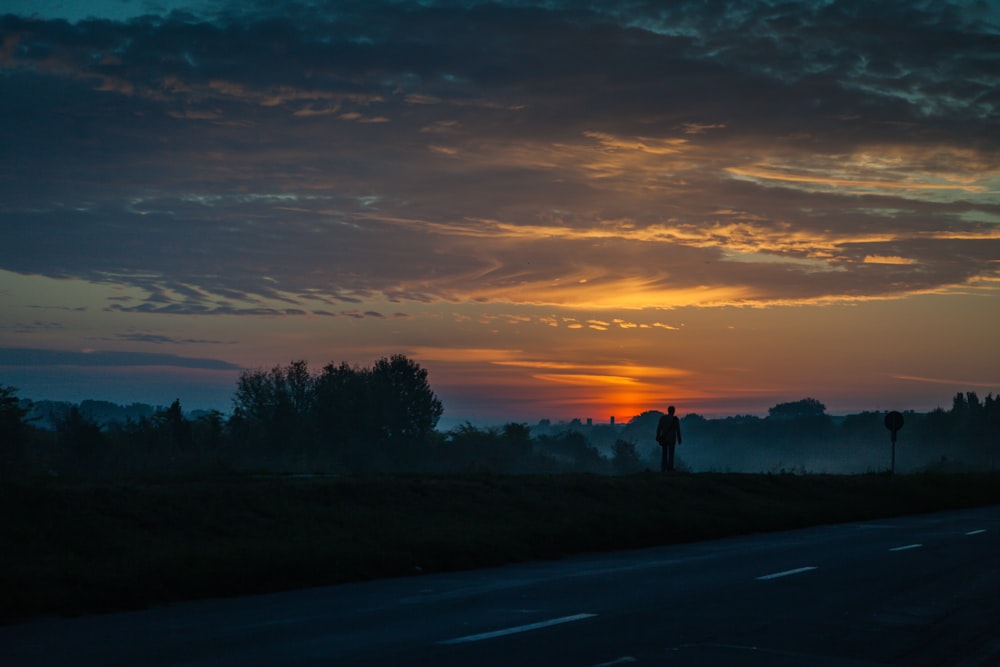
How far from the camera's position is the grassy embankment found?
13188mm

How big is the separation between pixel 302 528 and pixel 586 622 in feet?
27.0

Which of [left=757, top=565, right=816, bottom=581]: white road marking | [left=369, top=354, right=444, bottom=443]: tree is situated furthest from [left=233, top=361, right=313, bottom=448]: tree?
[left=757, top=565, right=816, bottom=581]: white road marking

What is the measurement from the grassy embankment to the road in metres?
0.88

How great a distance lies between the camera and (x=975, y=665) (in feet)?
29.6

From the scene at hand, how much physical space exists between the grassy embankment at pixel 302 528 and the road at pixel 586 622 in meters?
0.88

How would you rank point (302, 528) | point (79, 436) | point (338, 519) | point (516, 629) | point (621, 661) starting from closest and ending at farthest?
1. point (621, 661)
2. point (516, 629)
3. point (302, 528)
4. point (338, 519)
5. point (79, 436)

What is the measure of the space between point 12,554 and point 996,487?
43.7 meters

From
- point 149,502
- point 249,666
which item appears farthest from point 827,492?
point 249,666

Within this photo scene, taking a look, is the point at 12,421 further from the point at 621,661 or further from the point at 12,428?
the point at 621,661

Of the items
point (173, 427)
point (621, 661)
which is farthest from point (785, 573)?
point (173, 427)

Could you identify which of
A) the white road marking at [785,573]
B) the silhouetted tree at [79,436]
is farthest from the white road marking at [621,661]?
the silhouetted tree at [79,436]

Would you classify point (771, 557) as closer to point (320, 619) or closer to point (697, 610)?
point (697, 610)

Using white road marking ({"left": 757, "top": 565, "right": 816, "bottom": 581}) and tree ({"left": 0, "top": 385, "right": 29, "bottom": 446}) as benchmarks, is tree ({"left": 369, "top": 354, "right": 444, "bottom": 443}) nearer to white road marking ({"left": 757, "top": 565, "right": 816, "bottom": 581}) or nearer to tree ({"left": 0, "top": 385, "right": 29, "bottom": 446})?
tree ({"left": 0, "top": 385, "right": 29, "bottom": 446})

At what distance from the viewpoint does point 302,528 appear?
17.9 m
